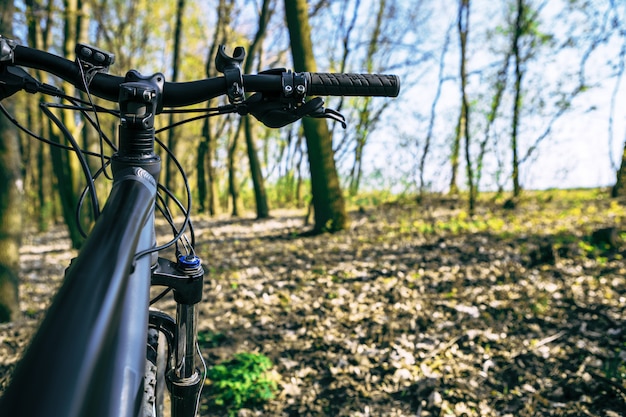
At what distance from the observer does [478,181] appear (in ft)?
40.6

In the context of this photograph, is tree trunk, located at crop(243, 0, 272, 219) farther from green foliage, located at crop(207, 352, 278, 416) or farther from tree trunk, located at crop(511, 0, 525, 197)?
green foliage, located at crop(207, 352, 278, 416)

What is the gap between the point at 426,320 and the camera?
15.9ft

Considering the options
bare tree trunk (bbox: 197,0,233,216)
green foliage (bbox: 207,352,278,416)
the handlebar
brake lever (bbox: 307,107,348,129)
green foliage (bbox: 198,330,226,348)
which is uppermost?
bare tree trunk (bbox: 197,0,233,216)

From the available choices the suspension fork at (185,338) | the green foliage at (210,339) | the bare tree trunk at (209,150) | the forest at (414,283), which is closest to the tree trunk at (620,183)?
the forest at (414,283)

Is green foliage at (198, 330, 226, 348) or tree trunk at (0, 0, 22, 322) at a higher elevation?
tree trunk at (0, 0, 22, 322)

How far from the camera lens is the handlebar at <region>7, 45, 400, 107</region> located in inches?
56.0

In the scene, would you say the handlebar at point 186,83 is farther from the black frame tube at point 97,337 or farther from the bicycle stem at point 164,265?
the black frame tube at point 97,337

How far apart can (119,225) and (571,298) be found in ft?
17.3

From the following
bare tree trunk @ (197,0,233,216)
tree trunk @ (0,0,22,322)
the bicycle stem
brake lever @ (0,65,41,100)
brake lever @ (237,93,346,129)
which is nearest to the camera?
the bicycle stem

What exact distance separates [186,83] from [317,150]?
704 centimetres

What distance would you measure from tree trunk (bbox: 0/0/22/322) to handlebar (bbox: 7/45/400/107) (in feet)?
14.8

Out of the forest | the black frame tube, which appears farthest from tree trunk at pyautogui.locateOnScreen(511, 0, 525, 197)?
the black frame tube

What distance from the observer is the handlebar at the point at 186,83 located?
1.42 metres

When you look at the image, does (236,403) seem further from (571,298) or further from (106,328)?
(571,298)
